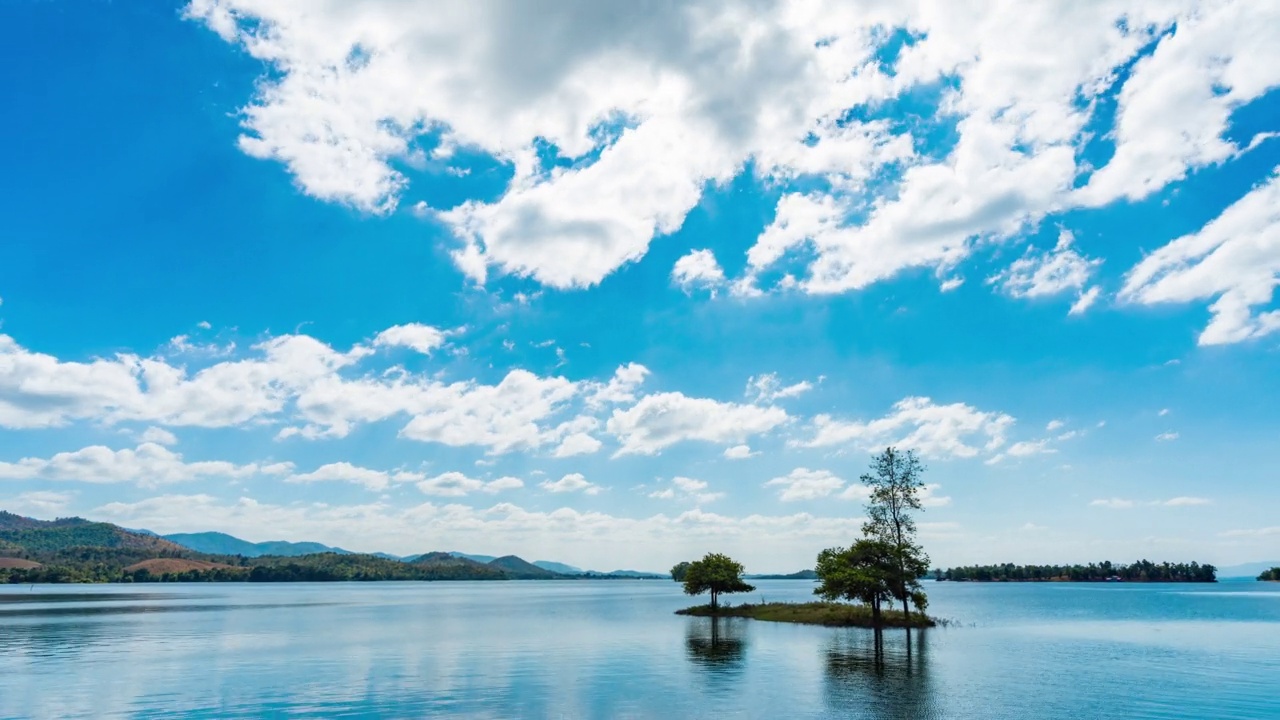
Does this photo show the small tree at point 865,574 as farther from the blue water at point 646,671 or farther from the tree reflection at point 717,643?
the tree reflection at point 717,643

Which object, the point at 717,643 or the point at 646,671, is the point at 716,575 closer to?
the point at 717,643

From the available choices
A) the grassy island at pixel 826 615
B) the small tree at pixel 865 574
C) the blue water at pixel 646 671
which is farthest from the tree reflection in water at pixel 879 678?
the grassy island at pixel 826 615

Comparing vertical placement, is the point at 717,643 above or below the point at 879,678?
below

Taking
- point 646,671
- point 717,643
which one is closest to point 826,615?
point 717,643

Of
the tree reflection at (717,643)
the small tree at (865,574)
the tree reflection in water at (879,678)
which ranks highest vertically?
the small tree at (865,574)

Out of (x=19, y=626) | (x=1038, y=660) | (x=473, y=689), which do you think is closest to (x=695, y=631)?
(x=1038, y=660)

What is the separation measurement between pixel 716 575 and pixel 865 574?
46532mm

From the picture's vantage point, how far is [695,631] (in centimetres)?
11119

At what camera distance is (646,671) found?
67938 millimetres

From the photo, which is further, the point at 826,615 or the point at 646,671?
the point at 826,615

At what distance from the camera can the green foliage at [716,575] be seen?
139 metres

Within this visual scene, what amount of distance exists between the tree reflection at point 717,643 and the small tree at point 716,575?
7.77 meters

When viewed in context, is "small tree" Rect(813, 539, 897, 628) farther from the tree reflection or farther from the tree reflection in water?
the tree reflection

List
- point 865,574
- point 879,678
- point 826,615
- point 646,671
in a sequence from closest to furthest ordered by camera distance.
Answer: point 879,678
point 646,671
point 865,574
point 826,615
